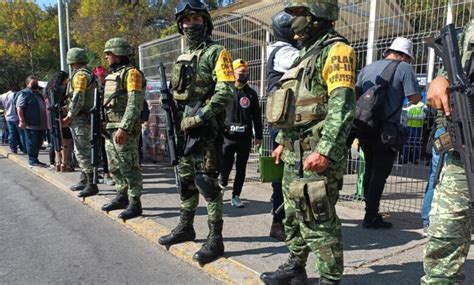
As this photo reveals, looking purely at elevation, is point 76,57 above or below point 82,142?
above

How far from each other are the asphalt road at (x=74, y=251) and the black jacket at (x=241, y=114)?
1.73m

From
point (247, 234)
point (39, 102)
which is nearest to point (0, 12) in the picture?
point (39, 102)

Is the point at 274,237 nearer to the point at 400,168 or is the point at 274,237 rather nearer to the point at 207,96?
the point at 207,96

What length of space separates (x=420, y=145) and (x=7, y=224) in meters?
5.49

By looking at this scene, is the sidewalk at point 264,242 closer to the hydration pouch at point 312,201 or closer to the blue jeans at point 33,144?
the hydration pouch at point 312,201

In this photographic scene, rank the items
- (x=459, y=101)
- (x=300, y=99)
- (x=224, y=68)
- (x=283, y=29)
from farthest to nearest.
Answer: (x=283, y=29), (x=224, y=68), (x=300, y=99), (x=459, y=101)

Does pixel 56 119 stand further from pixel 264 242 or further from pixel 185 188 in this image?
pixel 264 242

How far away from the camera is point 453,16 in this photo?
14.5 ft

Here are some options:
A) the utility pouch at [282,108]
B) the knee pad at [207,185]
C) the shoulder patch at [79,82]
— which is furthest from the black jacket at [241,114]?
the utility pouch at [282,108]

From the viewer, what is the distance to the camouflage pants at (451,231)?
2.21 m

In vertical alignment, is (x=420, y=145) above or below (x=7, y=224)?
above

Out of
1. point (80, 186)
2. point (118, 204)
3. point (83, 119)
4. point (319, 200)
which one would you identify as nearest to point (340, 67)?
point (319, 200)

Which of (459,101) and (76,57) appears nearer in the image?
(459,101)

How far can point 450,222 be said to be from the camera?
87.0 inches
